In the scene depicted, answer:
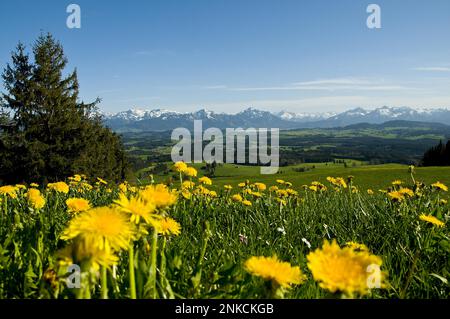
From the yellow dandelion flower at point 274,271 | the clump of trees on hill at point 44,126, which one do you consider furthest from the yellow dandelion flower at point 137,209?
the clump of trees on hill at point 44,126

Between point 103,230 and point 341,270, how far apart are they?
798 millimetres

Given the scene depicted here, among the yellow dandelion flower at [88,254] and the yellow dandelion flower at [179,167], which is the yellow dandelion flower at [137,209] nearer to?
the yellow dandelion flower at [88,254]

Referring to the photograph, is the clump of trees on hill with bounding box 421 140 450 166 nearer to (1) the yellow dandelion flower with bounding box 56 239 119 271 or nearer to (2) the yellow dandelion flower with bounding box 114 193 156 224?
(2) the yellow dandelion flower with bounding box 114 193 156 224

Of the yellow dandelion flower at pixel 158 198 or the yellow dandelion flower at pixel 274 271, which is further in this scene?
the yellow dandelion flower at pixel 158 198

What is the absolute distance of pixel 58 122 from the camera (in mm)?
42094

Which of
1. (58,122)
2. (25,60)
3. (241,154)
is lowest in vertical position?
(241,154)

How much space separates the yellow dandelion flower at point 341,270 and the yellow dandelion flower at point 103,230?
2.14ft

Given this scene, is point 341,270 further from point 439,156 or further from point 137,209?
point 439,156

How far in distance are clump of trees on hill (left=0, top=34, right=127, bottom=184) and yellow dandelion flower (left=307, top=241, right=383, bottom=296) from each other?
42.3m

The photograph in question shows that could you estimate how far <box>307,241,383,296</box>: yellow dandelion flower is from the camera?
1139mm

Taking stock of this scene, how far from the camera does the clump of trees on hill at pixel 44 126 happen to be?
40031 mm
